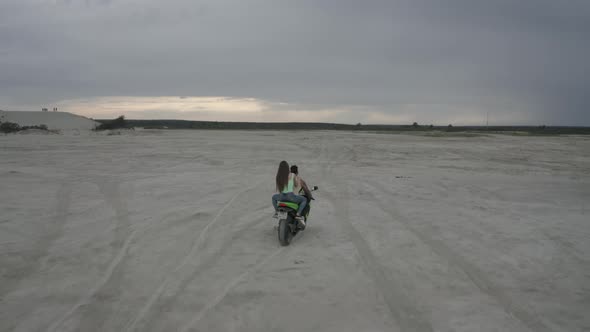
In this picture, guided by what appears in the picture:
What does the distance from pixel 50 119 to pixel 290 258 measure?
62663mm

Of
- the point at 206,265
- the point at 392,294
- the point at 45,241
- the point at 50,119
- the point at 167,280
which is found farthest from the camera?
the point at 50,119

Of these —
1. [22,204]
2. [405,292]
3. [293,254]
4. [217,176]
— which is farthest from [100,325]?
[217,176]

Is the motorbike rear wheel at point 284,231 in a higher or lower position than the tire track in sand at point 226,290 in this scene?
higher

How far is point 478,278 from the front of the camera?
6.11 m

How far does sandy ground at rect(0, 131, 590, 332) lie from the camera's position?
16.2ft

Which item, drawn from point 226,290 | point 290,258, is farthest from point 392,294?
point 226,290

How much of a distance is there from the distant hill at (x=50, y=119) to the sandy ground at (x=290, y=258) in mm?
47860

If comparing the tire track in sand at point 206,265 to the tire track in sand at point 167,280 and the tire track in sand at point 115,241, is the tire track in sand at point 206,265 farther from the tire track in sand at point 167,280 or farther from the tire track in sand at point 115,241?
the tire track in sand at point 115,241

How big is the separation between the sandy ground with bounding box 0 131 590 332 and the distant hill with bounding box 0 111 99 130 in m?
47.9

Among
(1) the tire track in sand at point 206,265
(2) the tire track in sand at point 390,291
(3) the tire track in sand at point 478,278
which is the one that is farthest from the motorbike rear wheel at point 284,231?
(3) the tire track in sand at point 478,278

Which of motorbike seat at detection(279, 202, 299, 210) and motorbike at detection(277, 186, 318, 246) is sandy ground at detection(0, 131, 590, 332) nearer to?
motorbike at detection(277, 186, 318, 246)

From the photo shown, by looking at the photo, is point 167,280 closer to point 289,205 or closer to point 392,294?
point 289,205

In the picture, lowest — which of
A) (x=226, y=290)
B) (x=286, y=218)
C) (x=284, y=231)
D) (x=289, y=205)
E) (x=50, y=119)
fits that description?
(x=226, y=290)

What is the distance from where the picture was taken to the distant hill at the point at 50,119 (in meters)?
54.8
